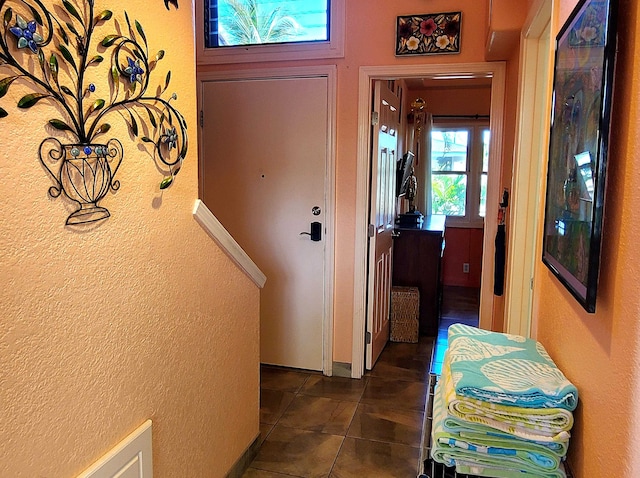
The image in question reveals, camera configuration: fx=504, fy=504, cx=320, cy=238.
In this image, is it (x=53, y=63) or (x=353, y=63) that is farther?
(x=353, y=63)

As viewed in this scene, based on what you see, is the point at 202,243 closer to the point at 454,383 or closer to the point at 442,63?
the point at 454,383

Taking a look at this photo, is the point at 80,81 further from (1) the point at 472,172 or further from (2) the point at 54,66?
(1) the point at 472,172

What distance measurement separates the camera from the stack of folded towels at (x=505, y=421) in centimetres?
103

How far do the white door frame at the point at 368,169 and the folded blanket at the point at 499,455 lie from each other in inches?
82.1

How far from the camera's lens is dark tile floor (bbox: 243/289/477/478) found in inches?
93.2

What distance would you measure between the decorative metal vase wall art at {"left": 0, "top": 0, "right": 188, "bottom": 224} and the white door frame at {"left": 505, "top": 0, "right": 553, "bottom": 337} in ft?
5.11

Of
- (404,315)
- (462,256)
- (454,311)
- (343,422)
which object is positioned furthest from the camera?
(462,256)

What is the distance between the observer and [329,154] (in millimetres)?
3199

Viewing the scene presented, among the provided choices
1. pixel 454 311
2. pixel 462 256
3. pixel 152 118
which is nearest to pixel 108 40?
pixel 152 118

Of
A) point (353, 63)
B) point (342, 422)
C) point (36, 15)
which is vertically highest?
point (353, 63)

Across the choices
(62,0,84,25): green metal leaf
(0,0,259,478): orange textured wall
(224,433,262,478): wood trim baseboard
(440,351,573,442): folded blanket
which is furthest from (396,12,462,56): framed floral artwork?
(440,351,573,442): folded blanket

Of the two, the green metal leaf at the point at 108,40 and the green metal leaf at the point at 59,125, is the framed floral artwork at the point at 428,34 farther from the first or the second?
the green metal leaf at the point at 59,125

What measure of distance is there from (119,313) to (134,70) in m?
0.66

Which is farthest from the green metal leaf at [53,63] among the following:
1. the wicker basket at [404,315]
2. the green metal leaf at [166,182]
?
the wicker basket at [404,315]
